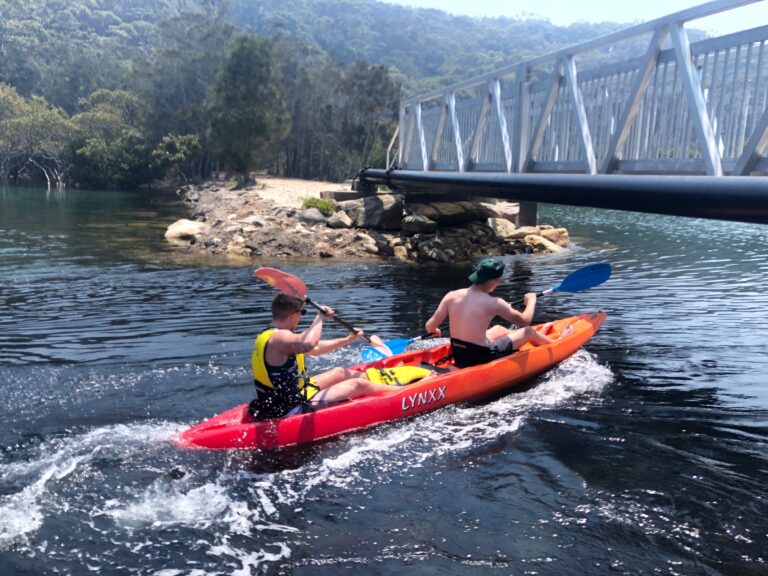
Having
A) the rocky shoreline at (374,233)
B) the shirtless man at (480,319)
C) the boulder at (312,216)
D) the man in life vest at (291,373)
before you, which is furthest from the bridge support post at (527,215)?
the man in life vest at (291,373)

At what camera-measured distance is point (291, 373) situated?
21.3 feet

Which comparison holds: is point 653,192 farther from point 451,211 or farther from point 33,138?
point 33,138

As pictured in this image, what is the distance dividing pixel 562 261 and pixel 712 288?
209 inches

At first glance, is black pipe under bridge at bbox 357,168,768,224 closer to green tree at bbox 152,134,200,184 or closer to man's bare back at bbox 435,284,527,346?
man's bare back at bbox 435,284,527,346

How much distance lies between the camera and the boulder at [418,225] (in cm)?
2188

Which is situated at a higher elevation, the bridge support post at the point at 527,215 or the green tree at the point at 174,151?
the green tree at the point at 174,151

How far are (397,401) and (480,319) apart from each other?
1.39m

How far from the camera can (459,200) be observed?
24.0 meters

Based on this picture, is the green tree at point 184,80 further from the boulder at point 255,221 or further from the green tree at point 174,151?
the boulder at point 255,221

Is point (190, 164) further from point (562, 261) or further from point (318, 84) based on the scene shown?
point (562, 261)

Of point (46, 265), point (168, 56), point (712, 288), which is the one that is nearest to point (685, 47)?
point (712, 288)

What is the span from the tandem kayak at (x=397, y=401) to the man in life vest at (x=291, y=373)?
0.35 ft

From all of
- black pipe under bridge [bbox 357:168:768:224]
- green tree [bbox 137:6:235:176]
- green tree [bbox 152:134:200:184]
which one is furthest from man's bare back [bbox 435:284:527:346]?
green tree [bbox 137:6:235:176]

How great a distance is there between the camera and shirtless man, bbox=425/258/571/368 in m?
7.68
